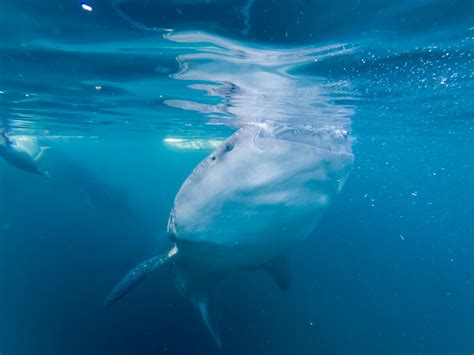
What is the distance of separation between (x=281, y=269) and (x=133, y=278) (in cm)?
311

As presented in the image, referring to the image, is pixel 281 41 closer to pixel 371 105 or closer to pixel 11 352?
pixel 371 105

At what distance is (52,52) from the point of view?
22.1ft

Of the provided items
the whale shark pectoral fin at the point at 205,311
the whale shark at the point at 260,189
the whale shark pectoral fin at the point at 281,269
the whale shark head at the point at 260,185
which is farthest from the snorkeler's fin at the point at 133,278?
the whale shark pectoral fin at the point at 281,269

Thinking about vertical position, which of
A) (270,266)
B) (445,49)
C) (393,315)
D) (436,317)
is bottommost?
(436,317)

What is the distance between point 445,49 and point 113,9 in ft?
21.9

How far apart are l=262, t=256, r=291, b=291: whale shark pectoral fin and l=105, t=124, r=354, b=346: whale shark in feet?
7.32

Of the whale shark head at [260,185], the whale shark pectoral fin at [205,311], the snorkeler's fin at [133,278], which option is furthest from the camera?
the whale shark pectoral fin at [205,311]

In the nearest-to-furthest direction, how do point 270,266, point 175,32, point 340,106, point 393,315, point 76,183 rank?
point 175,32 → point 270,266 → point 340,106 → point 393,315 → point 76,183

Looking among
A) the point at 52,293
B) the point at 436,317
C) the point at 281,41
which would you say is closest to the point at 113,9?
the point at 281,41

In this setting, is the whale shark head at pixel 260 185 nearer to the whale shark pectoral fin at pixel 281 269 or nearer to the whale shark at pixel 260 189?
the whale shark at pixel 260 189

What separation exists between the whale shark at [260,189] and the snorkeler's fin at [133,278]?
42.5 inches

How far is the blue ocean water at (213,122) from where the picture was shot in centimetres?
522

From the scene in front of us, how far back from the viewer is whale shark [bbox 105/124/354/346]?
3.10m

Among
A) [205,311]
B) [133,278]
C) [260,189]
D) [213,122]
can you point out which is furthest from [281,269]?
[213,122]
